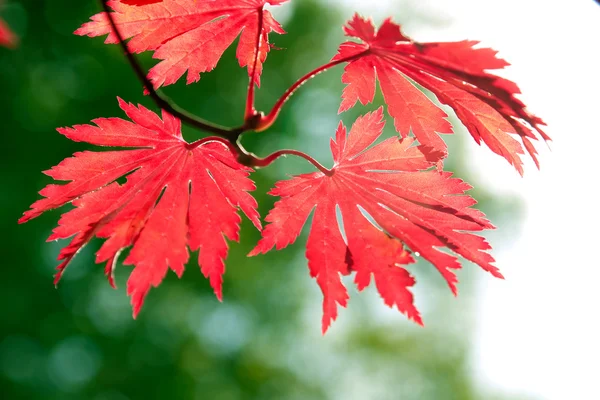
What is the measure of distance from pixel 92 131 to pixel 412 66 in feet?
2.24

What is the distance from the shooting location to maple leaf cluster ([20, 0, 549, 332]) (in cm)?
106

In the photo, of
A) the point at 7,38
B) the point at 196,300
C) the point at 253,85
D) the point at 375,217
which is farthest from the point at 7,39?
the point at 196,300

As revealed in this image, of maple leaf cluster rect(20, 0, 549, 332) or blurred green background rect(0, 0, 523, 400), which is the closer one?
maple leaf cluster rect(20, 0, 549, 332)

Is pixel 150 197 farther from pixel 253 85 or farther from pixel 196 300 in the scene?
pixel 196 300

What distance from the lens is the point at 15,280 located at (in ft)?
19.9

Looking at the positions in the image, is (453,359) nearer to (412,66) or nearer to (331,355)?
(331,355)

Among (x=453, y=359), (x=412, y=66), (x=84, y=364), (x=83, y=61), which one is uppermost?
(x=412, y=66)

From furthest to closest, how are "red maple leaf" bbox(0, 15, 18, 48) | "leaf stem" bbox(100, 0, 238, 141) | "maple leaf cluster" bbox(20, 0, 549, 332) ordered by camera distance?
"red maple leaf" bbox(0, 15, 18, 48) < "maple leaf cluster" bbox(20, 0, 549, 332) < "leaf stem" bbox(100, 0, 238, 141)

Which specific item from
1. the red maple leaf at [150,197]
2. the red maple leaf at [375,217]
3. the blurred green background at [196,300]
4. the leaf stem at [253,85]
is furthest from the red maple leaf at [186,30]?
the blurred green background at [196,300]

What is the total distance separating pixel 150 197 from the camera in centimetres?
117

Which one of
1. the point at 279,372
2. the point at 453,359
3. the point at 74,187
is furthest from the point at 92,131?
the point at 453,359

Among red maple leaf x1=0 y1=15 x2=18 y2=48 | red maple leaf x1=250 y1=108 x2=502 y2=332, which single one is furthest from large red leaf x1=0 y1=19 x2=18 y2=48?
red maple leaf x1=250 y1=108 x2=502 y2=332

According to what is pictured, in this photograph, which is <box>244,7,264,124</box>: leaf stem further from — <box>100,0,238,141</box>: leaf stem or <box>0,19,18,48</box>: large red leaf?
<box>0,19,18,48</box>: large red leaf

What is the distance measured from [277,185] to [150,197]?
0.93ft
